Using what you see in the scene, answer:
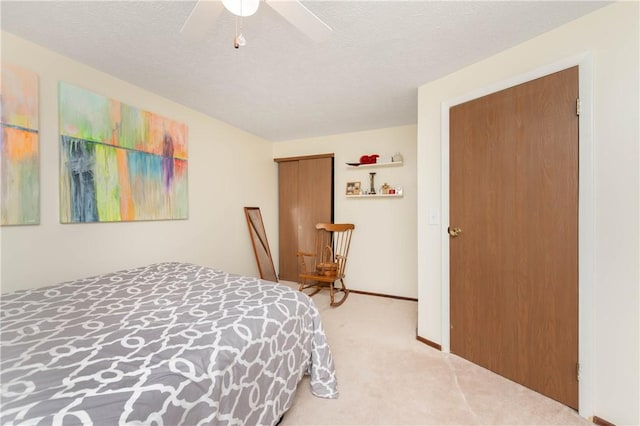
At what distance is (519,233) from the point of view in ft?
5.37

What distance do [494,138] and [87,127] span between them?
300cm

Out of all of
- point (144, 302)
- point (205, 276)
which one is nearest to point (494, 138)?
point (205, 276)

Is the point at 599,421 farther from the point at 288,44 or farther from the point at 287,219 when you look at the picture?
the point at 287,219

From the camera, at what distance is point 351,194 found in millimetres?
3529

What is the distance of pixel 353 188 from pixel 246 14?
2.61 m

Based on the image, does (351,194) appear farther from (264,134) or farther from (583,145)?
(583,145)

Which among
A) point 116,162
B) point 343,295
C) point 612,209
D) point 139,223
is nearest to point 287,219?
point 343,295

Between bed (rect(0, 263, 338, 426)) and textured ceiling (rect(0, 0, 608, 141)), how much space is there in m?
1.55

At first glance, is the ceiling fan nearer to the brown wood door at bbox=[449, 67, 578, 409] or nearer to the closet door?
the brown wood door at bbox=[449, 67, 578, 409]

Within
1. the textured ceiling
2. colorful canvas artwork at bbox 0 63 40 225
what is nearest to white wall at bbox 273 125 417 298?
the textured ceiling

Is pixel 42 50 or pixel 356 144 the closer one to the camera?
pixel 42 50

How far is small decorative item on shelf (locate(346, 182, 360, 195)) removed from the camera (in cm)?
352

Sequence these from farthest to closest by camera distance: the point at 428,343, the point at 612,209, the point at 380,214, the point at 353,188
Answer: the point at 353,188
the point at 380,214
the point at 428,343
the point at 612,209

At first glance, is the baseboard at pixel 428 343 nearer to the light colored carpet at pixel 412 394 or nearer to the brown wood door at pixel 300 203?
the light colored carpet at pixel 412 394
